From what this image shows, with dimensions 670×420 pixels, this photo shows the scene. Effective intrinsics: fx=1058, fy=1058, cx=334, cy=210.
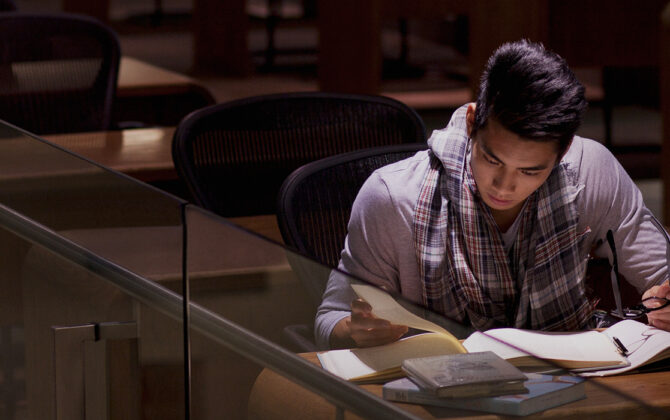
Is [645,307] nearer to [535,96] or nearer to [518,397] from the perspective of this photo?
[535,96]

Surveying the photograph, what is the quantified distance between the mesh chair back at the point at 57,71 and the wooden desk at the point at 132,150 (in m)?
0.22

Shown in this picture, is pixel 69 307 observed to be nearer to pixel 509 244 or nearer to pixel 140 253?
pixel 140 253

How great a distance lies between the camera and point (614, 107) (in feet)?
20.7

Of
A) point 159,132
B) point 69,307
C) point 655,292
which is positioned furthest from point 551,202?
point 159,132

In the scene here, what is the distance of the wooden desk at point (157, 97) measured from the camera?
12.8 feet

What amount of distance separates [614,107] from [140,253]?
5.66 m

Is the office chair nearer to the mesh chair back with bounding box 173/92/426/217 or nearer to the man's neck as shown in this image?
the man's neck

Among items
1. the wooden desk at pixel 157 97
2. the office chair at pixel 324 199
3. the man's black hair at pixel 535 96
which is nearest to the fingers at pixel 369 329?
the man's black hair at pixel 535 96

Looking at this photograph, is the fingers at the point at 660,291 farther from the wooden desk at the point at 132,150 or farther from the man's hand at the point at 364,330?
the wooden desk at the point at 132,150

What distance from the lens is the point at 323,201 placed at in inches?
72.8

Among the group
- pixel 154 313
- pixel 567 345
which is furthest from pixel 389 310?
pixel 567 345

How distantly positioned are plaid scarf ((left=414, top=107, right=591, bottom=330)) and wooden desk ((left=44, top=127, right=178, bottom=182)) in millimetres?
1228

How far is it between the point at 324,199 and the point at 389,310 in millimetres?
985

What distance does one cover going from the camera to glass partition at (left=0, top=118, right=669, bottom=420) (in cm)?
89
